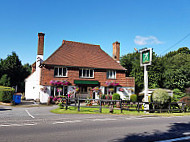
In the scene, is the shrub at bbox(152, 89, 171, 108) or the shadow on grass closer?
the shadow on grass

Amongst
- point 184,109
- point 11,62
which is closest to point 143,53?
point 184,109

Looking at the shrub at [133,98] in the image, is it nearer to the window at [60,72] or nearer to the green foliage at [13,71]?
the window at [60,72]

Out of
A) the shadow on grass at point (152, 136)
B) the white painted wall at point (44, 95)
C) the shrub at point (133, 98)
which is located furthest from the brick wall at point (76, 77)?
the shadow on grass at point (152, 136)

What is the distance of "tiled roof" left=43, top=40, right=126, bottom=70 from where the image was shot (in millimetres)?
27359

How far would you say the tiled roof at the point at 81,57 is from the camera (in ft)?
89.8

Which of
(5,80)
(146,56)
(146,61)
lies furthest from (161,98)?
(5,80)

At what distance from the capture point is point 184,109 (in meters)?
17.9

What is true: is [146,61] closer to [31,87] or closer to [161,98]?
[161,98]

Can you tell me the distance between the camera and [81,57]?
2952 centimetres

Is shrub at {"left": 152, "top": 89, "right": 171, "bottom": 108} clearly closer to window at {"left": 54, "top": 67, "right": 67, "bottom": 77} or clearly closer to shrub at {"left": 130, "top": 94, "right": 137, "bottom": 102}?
shrub at {"left": 130, "top": 94, "right": 137, "bottom": 102}

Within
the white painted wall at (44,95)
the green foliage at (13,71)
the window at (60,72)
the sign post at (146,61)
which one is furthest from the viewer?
the green foliage at (13,71)

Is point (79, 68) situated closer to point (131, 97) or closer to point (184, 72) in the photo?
point (131, 97)

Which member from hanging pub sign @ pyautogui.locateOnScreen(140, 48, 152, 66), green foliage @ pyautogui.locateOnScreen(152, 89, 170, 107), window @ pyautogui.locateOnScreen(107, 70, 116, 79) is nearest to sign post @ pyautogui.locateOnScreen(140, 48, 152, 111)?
hanging pub sign @ pyautogui.locateOnScreen(140, 48, 152, 66)

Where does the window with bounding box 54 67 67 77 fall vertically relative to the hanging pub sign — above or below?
below
